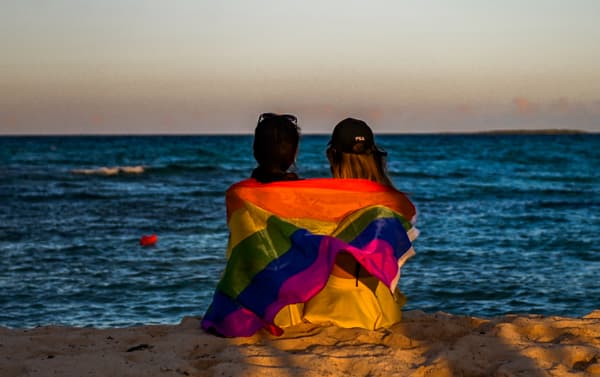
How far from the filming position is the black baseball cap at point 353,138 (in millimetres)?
4570

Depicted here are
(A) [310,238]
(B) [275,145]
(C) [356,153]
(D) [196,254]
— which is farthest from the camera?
(D) [196,254]

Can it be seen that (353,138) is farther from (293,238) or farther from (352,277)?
(352,277)

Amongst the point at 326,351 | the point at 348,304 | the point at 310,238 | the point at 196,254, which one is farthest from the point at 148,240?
the point at 326,351

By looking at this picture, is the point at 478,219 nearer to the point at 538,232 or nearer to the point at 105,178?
the point at 538,232

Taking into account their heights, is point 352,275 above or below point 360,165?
below

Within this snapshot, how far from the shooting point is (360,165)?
4.62 metres

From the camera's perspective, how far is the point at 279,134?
4.47 m

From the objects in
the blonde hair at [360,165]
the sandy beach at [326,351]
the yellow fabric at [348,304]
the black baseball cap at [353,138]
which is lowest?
the sandy beach at [326,351]

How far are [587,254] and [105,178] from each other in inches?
857

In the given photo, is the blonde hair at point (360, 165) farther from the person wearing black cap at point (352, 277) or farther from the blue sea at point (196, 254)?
the blue sea at point (196, 254)

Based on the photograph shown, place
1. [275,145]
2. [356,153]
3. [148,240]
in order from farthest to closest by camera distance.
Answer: [148,240], [356,153], [275,145]

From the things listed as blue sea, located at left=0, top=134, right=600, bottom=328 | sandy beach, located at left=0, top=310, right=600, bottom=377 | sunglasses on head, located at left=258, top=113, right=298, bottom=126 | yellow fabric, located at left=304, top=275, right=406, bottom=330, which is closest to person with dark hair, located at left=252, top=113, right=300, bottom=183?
sunglasses on head, located at left=258, top=113, right=298, bottom=126

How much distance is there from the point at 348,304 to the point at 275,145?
3.36 ft

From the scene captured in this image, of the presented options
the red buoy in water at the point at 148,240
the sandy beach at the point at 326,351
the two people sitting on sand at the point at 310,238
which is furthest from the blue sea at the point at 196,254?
the two people sitting on sand at the point at 310,238
